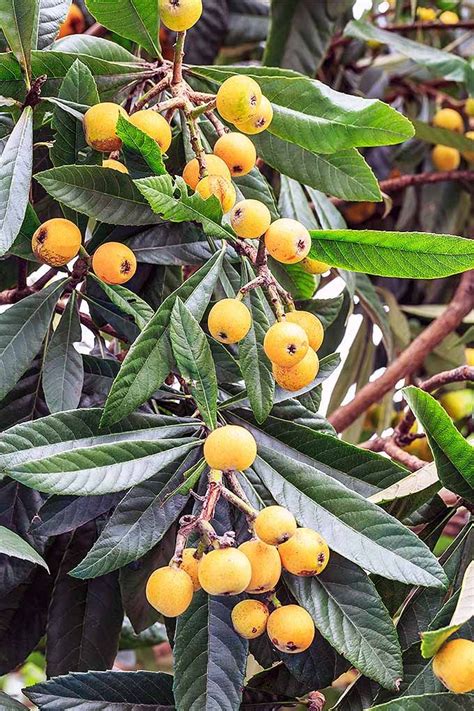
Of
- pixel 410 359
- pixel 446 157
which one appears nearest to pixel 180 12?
pixel 410 359

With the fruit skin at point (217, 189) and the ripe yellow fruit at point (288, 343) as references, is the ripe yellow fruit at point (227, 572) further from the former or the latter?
the fruit skin at point (217, 189)

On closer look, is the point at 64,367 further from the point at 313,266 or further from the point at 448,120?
the point at 448,120

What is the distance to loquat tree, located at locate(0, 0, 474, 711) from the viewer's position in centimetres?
52

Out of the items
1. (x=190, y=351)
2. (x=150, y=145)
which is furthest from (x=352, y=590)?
(x=150, y=145)

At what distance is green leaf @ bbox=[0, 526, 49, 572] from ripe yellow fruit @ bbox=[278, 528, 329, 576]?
137 millimetres

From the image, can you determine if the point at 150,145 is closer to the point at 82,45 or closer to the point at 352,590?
the point at 82,45

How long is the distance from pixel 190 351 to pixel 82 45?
254mm

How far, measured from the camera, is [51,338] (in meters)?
0.65

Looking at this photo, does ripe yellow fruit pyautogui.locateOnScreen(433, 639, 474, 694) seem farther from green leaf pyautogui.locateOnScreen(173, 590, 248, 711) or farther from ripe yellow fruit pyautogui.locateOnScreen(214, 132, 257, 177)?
ripe yellow fruit pyautogui.locateOnScreen(214, 132, 257, 177)

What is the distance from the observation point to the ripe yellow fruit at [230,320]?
0.53 metres

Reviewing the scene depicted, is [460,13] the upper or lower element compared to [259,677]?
upper

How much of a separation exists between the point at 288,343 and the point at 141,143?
0.15 meters

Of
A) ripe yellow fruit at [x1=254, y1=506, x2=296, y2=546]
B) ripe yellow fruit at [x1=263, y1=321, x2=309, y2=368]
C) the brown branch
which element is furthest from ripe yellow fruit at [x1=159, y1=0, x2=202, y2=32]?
the brown branch

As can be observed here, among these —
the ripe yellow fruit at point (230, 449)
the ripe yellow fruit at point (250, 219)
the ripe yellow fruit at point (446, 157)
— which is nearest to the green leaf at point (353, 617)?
the ripe yellow fruit at point (230, 449)
